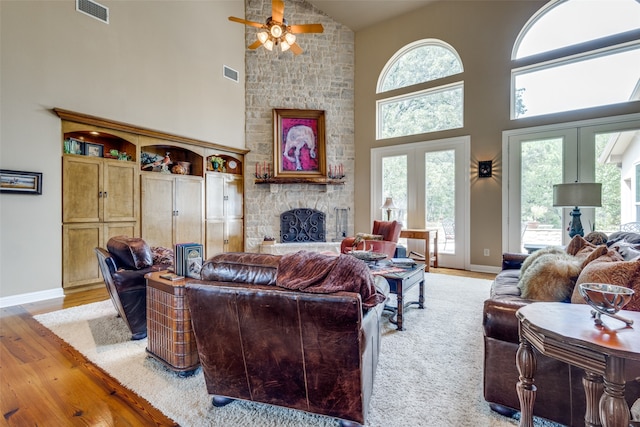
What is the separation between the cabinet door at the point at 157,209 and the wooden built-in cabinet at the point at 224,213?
819 mm

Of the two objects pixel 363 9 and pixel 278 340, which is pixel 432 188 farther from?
pixel 278 340

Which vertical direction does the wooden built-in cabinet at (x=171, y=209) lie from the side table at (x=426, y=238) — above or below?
above

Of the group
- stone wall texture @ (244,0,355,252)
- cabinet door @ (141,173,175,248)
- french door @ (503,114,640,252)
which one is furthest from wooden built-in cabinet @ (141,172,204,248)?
french door @ (503,114,640,252)

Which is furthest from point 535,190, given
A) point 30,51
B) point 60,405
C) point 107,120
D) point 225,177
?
point 30,51

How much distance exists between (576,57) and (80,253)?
7.84 metres

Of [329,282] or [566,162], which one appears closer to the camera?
[329,282]

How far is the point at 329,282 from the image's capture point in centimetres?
132

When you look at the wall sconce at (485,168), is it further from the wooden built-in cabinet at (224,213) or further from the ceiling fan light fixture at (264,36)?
the wooden built-in cabinet at (224,213)

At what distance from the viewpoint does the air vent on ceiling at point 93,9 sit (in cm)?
404

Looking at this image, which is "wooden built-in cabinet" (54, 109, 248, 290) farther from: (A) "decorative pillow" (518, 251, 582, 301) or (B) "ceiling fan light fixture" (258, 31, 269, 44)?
(A) "decorative pillow" (518, 251, 582, 301)

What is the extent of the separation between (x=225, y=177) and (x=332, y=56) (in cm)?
365

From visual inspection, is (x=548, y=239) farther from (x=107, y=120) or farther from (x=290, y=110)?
(x=107, y=120)

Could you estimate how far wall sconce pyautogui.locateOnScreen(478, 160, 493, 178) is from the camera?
207 inches

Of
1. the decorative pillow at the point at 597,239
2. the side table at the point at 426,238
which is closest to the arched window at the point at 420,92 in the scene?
the side table at the point at 426,238
